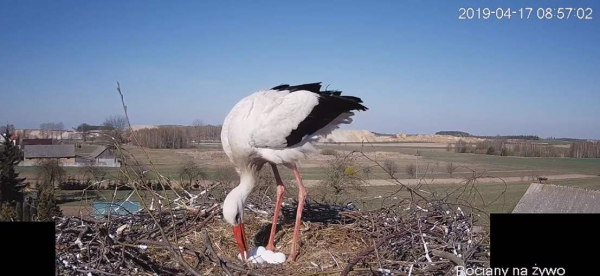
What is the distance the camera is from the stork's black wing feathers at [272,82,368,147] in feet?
10.4

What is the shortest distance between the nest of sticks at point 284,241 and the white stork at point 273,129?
289mm

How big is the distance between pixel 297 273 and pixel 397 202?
136 centimetres

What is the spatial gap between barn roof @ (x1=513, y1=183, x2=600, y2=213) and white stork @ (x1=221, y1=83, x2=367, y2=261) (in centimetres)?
476

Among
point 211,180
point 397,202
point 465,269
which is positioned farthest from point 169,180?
point 465,269

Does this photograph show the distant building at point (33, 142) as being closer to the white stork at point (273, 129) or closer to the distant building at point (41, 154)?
the distant building at point (41, 154)

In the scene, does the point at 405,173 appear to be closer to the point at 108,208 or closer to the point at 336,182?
the point at 336,182

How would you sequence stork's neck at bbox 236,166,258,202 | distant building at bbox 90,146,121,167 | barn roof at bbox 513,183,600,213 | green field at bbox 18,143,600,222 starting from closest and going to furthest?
stork's neck at bbox 236,166,258,202 → distant building at bbox 90,146,121,167 → green field at bbox 18,143,600,222 → barn roof at bbox 513,183,600,213

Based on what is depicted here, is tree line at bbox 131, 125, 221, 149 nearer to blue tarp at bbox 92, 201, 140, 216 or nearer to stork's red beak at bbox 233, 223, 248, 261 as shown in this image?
blue tarp at bbox 92, 201, 140, 216

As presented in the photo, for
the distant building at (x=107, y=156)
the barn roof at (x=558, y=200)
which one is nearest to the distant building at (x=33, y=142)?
the distant building at (x=107, y=156)

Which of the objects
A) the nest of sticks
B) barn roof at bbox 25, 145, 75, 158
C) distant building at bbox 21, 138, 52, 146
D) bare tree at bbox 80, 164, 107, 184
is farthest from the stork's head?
distant building at bbox 21, 138, 52, 146

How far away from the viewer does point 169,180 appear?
12.4 feet

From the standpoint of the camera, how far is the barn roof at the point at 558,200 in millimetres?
6789

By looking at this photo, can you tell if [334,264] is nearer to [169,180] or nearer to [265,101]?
[265,101]

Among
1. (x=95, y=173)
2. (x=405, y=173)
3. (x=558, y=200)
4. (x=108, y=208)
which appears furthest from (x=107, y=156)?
(x=558, y=200)
